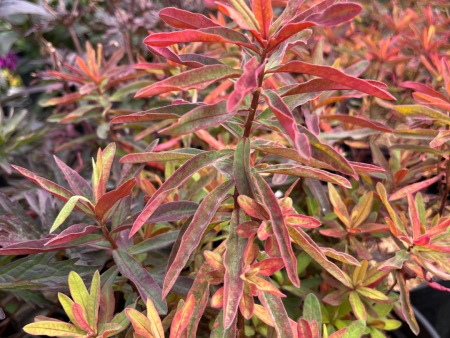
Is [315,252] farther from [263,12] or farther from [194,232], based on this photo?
[263,12]

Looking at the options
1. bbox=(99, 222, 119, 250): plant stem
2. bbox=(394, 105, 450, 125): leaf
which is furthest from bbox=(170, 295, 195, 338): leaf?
bbox=(394, 105, 450, 125): leaf

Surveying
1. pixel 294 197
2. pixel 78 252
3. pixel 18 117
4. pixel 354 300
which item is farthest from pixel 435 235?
pixel 18 117

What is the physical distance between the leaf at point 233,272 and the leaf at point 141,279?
0.14 metres

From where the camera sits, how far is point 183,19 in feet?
1.45

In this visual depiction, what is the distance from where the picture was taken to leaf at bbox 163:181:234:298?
0.43 meters

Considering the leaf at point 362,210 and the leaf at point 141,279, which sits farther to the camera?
the leaf at point 362,210

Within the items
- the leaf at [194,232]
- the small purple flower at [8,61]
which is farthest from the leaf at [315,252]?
the small purple flower at [8,61]

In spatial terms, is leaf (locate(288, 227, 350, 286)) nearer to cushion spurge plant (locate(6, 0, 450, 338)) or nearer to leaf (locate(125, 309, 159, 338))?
cushion spurge plant (locate(6, 0, 450, 338))

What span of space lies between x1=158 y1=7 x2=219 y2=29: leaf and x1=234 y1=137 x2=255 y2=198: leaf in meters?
0.17

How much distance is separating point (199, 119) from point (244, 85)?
0.25 ft

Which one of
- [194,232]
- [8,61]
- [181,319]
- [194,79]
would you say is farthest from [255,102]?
[8,61]

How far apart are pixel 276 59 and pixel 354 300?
45cm

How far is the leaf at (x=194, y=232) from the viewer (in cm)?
43

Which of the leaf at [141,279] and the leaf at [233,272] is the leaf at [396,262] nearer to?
the leaf at [233,272]
